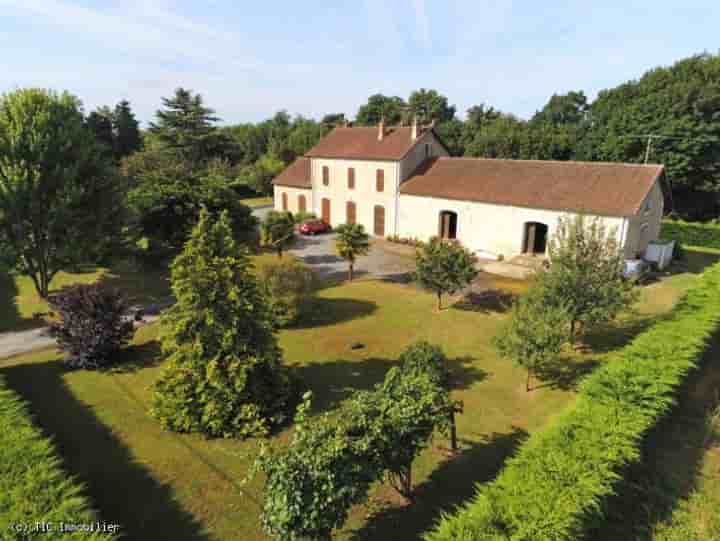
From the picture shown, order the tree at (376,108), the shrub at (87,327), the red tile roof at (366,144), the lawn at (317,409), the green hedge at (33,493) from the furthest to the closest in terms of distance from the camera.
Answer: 1. the tree at (376,108)
2. the red tile roof at (366,144)
3. the shrub at (87,327)
4. the lawn at (317,409)
5. the green hedge at (33,493)

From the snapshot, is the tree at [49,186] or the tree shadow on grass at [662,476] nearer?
the tree shadow on grass at [662,476]

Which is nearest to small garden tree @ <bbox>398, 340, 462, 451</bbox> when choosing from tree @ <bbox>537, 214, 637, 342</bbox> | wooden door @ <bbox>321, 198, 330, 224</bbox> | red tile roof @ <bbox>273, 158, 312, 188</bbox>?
tree @ <bbox>537, 214, 637, 342</bbox>

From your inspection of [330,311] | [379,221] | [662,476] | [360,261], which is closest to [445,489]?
[662,476]

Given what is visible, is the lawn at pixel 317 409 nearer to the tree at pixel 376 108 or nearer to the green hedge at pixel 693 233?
the green hedge at pixel 693 233

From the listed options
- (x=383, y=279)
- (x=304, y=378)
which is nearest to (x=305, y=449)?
(x=304, y=378)

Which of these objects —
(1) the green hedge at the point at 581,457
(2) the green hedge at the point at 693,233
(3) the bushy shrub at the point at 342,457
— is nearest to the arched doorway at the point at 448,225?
(2) the green hedge at the point at 693,233

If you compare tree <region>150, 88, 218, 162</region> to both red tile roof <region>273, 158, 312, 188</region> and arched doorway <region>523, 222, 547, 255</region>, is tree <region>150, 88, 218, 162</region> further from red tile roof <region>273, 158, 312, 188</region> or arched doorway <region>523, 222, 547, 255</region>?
arched doorway <region>523, 222, 547, 255</region>

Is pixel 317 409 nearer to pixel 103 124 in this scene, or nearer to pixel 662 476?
pixel 662 476
